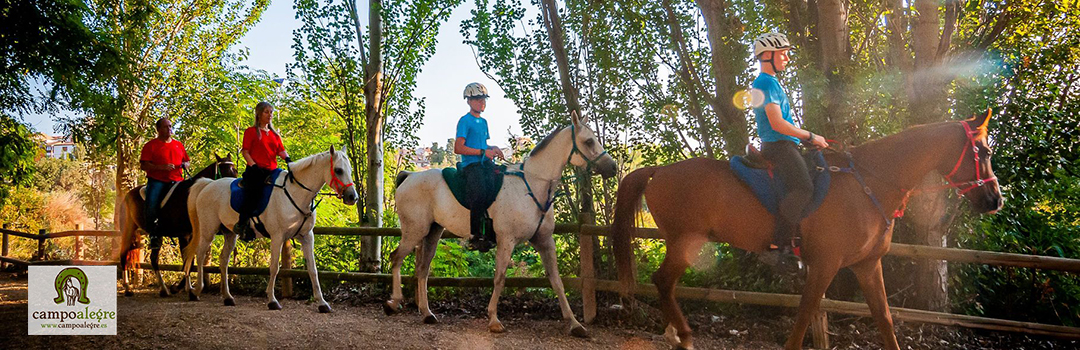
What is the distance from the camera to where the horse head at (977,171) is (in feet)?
13.3

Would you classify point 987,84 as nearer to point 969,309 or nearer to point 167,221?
point 969,309

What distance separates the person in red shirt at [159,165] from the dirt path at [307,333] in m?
1.85

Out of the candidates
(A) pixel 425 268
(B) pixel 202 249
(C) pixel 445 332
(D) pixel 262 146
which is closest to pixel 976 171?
(C) pixel 445 332

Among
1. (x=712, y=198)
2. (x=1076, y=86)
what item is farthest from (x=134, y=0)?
→ (x=1076, y=86)

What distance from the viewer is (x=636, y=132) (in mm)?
7207

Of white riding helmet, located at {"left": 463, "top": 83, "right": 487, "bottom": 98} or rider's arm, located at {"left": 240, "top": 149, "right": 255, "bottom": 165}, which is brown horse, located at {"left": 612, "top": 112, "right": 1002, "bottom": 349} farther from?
rider's arm, located at {"left": 240, "top": 149, "right": 255, "bottom": 165}

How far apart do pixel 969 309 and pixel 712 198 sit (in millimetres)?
3757

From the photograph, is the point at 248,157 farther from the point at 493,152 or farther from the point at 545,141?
the point at 545,141

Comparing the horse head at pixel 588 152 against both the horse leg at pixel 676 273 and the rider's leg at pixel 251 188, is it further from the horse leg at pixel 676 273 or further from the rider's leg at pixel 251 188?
the rider's leg at pixel 251 188

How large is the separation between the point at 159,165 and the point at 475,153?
214 inches

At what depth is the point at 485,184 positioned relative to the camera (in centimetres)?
591

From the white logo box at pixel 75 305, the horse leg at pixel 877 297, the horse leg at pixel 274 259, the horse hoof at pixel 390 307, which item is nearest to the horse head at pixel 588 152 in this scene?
the horse leg at pixel 877 297

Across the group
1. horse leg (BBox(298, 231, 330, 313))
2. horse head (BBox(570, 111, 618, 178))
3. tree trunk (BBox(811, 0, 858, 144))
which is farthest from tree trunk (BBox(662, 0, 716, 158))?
horse leg (BBox(298, 231, 330, 313))

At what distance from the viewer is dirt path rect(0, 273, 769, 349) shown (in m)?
5.23
